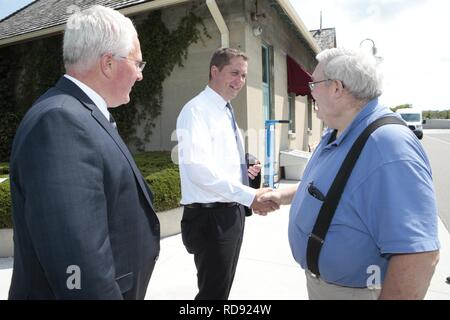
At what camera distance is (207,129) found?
2.56 metres

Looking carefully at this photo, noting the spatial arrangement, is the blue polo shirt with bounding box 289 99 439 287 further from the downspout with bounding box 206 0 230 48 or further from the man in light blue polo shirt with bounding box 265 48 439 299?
the downspout with bounding box 206 0 230 48

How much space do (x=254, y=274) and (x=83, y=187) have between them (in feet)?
10.00

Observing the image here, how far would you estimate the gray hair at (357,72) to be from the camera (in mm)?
1606

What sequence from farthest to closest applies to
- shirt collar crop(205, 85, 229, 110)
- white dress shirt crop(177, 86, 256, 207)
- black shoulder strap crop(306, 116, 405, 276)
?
shirt collar crop(205, 85, 229, 110) → white dress shirt crop(177, 86, 256, 207) → black shoulder strap crop(306, 116, 405, 276)

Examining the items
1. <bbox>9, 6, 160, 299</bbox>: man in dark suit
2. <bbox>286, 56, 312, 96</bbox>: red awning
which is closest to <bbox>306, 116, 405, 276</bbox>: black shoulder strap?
<bbox>9, 6, 160, 299</bbox>: man in dark suit

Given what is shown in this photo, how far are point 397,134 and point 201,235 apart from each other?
59.4 inches

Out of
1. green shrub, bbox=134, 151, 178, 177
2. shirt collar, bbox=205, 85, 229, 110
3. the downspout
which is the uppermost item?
the downspout

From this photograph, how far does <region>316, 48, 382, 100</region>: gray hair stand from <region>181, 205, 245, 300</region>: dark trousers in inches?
49.8

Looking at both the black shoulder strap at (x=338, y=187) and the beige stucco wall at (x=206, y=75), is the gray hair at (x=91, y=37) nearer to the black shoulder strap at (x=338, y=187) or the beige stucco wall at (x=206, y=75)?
the black shoulder strap at (x=338, y=187)

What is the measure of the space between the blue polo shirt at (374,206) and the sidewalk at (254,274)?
1985mm

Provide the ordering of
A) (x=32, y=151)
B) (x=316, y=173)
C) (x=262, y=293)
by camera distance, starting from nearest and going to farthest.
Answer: (x=32, y=151) < (x=316, y=173) < (x=262, y=293)

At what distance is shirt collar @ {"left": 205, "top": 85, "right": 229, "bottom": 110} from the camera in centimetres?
271
